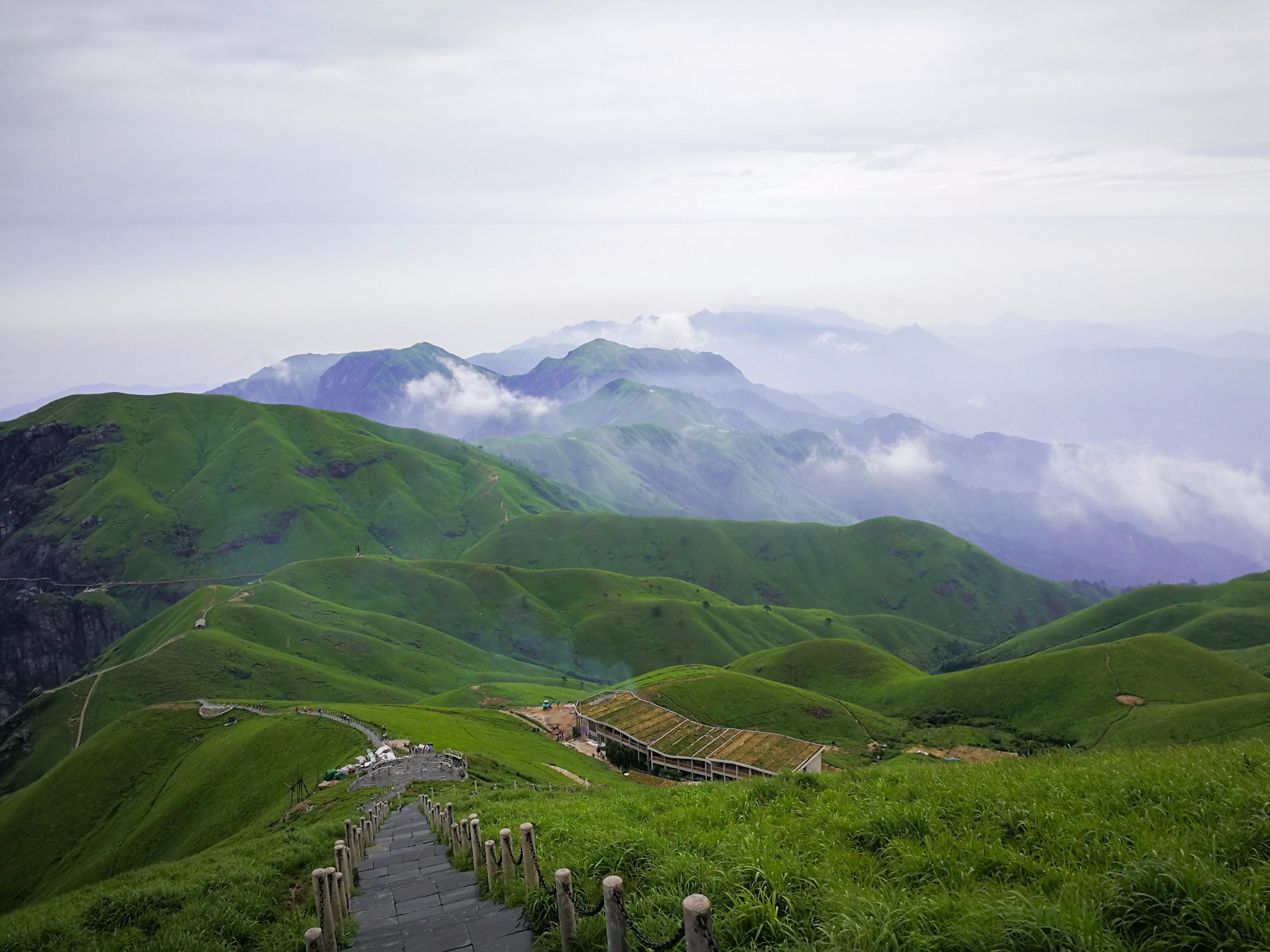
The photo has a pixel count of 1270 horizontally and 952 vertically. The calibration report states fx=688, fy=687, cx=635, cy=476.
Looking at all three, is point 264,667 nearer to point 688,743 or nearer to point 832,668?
point 688,743

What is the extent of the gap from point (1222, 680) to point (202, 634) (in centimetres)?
19291

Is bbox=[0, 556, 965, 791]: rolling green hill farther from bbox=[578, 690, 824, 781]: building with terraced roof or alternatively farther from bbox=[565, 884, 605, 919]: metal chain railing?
bbox=[565, 884, 605, 919]: metal chain railing

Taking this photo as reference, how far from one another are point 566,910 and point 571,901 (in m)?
0.25

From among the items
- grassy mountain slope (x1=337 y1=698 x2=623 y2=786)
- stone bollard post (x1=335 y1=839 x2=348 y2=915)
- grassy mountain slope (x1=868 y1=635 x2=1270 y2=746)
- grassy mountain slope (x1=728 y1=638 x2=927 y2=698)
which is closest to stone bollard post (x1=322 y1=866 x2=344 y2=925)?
stone bollard post (x1=335 y1=839 x2=348 y2=915)

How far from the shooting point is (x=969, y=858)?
35.0 ft

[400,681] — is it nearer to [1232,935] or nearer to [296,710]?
[296,710]

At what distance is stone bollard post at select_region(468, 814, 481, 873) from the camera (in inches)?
649

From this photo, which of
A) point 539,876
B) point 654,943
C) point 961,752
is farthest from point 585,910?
point 961,752

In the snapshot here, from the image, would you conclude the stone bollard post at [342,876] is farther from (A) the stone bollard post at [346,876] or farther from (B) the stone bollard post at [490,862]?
(B) the stone bollard post at [490,862]

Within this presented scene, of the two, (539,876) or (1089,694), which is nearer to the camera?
(539,876)

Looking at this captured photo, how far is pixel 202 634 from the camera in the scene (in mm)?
146375

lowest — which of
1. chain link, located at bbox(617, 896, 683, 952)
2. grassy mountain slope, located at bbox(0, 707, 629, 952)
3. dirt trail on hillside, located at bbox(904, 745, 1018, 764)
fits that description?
dirt trail on hillside, located at bbox(904, 745, 1018, 764)

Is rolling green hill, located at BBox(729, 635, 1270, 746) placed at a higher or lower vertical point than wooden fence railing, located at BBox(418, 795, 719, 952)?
lower

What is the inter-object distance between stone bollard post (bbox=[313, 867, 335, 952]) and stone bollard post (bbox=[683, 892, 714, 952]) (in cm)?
791
